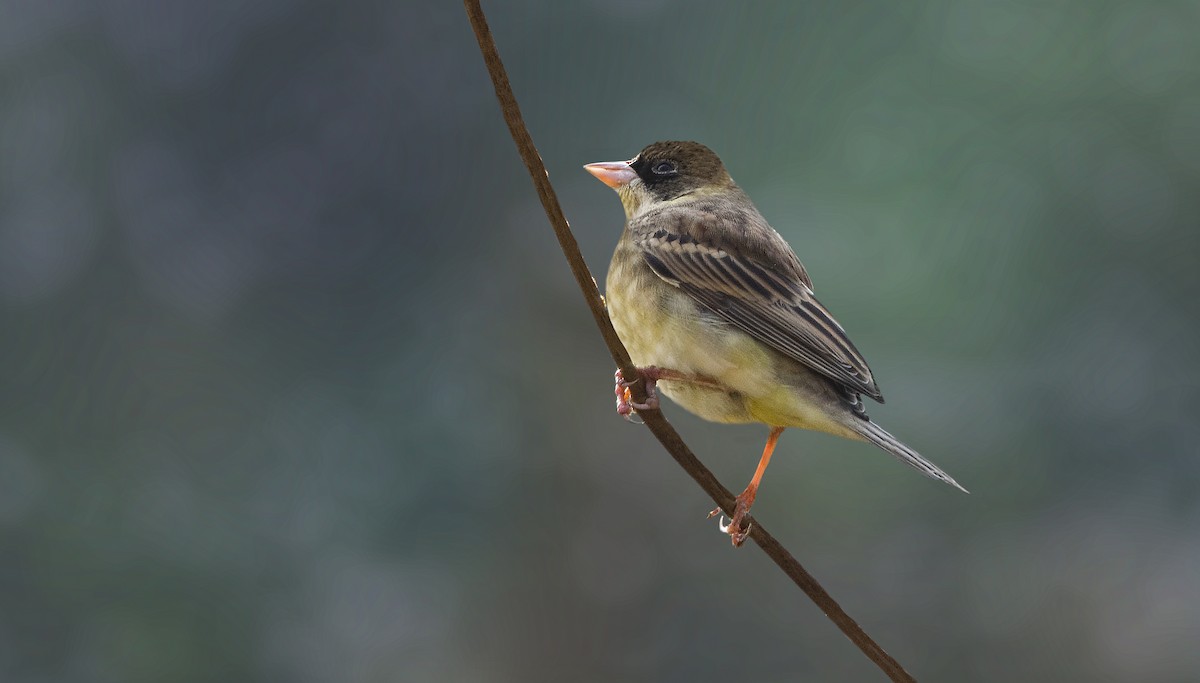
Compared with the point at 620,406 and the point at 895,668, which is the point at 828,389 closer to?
the point at 620,406

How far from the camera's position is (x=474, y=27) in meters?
1.29

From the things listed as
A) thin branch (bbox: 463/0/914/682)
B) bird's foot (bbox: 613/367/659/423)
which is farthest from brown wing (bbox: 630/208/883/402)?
thin branch (bbox: 463/0/914/682)

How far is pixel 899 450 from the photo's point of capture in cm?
175

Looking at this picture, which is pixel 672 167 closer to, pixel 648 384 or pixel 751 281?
pixel 751 281

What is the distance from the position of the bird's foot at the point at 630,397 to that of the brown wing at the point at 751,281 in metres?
0.23

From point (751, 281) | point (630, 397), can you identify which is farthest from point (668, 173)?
point (630, 397)

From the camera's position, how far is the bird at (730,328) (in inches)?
81.2

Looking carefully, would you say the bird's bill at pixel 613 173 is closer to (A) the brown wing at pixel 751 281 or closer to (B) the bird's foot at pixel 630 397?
(A) the brown wing at pixel 751 281

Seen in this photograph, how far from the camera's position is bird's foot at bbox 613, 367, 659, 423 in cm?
173

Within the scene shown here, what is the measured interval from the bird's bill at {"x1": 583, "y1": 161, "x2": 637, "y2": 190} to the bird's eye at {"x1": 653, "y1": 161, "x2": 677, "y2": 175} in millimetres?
79

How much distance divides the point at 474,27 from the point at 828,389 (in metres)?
1.09

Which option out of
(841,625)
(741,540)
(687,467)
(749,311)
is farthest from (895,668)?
(749,311)

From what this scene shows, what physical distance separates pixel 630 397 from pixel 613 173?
73cm

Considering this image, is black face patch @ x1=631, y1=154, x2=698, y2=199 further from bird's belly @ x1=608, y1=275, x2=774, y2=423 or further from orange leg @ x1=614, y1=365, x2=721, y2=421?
orange leg @ x1=614, y1=365, x2=721, y2=421
